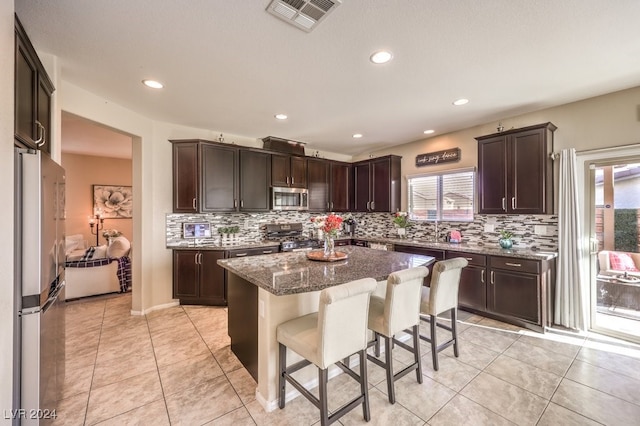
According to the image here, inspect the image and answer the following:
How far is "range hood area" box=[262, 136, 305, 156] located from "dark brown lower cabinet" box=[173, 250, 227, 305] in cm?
201

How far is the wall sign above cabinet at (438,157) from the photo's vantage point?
14.3 feet

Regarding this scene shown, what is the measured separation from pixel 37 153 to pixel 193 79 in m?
1.59

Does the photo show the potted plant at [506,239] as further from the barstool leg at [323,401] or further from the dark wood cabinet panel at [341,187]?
the barstool leg at [323,401]

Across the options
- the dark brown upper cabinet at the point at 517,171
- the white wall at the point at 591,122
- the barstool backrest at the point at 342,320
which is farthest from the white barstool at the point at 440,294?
the white wall at the point at 591,122

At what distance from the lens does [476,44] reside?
2088 millimetres

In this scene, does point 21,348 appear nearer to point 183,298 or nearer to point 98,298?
point 183,298

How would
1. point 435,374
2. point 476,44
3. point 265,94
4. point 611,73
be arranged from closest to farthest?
1. point 476,44
2. point 435,374
3. point 611,73
4. point 265,94

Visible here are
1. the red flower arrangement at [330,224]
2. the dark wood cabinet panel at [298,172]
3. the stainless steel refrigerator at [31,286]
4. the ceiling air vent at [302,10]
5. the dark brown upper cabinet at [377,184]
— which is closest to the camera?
the stainless steel refrigerator at [31,286]

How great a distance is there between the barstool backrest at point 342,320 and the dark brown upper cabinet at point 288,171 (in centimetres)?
331

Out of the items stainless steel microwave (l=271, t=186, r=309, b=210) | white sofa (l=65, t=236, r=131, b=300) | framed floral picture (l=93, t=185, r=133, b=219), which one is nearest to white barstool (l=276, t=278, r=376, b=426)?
stainless steel microwave (l=271, t=186, r=309, b=210)

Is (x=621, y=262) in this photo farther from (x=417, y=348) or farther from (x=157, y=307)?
(x=157, y=307)

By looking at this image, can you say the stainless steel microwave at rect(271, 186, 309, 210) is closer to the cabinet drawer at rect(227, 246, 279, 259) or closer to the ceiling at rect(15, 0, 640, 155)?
the cabinet drawer at rect(227, 246, 279, 259)

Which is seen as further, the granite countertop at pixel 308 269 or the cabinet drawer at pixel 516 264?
the cabinet drawer at pixel 516 264

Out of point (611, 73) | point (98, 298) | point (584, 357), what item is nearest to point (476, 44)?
point (611, 73)
